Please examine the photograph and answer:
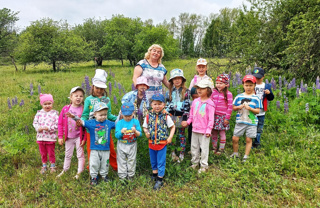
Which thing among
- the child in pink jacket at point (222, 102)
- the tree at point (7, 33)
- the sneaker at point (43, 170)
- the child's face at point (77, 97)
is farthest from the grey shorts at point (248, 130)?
the tree at point (7, 33)

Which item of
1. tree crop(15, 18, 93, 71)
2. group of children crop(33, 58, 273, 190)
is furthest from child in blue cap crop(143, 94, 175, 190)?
tree crop(15, 18, 93, 71)

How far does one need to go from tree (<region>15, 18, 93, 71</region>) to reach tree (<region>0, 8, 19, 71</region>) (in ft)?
9.49

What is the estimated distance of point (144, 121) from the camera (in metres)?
3.70

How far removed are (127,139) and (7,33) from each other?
28346mm

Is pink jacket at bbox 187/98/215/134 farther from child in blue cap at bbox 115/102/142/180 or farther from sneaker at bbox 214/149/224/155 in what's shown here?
child in blue cap at bbox 115/102/142/180

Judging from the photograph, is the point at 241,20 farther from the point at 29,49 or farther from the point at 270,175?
the point at 29,49

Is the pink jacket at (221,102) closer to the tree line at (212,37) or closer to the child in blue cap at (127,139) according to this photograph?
the child in blue cap at (127,139)

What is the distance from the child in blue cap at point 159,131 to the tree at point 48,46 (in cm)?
2012

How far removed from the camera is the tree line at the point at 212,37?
7.42 meters

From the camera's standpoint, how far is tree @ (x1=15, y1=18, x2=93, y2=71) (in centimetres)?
2008

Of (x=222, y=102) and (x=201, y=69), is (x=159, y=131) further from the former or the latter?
(x=201, y=69)

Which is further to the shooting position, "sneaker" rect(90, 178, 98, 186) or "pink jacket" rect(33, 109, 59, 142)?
"pink jacket" rect(33, 109, 59, 142)

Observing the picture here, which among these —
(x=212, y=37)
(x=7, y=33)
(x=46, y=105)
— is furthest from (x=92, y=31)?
(x=46, y=105)

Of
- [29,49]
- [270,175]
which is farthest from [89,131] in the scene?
[29,49]
